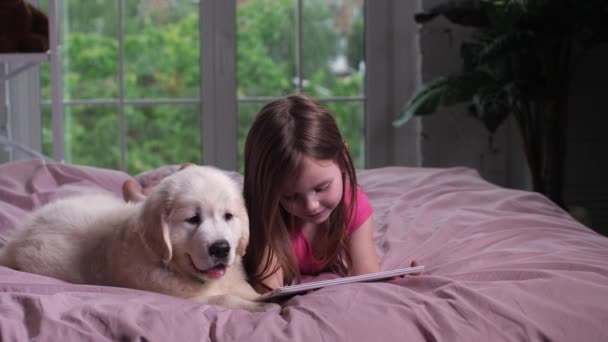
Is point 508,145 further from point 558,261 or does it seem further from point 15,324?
point 15,324

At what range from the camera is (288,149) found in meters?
2.03

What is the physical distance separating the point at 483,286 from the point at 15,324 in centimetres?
109

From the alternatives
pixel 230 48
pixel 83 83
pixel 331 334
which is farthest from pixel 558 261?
pixel 83 83

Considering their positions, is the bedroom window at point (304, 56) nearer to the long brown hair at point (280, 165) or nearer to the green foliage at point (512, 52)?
the green foliage at point (512, 52)

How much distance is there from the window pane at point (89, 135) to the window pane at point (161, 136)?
11 cm

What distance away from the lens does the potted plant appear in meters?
3.89

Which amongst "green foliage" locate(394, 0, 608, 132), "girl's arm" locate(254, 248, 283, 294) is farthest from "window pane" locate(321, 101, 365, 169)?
"girl's arm" locate(254, 248, 283, 294)

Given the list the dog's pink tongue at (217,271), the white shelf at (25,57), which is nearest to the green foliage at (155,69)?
the white shelf at (25,57)

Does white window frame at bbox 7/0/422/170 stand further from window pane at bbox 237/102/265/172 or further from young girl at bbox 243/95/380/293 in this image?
young girl at bbox 243/95/380/293

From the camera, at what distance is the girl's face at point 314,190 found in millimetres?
2055

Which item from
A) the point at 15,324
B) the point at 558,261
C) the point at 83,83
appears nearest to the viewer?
the point at 15,324

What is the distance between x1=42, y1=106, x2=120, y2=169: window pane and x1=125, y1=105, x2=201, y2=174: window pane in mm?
107

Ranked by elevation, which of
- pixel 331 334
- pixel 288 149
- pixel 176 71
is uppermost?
pixel 176 71

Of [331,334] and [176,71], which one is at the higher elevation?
[176,71]
